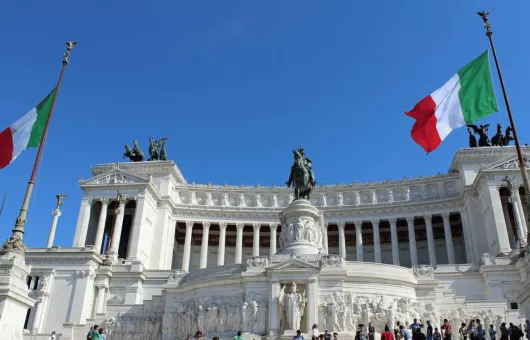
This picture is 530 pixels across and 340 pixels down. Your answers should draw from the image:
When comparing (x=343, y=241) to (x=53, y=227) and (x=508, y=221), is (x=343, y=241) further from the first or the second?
(x=53, y=227)

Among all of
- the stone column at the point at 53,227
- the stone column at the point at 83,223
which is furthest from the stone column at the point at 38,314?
the stone column at the point at 83,223

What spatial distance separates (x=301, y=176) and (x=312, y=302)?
11672 mm

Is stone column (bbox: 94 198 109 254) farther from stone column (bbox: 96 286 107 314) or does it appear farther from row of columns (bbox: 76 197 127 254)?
stone column (bbox: 96 286 107 314)

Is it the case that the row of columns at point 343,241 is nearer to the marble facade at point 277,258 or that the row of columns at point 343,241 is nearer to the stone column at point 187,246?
the stone column at point 187,246

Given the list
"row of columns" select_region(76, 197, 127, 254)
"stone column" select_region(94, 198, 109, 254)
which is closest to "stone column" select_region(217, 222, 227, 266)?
"row of columns" select_region(76, 197, 127, 254)

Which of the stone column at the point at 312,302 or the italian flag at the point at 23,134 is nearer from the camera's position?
the italian flag at the point at 23,134

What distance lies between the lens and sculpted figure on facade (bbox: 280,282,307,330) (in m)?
28.1

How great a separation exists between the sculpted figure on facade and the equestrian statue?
1034 centimetres

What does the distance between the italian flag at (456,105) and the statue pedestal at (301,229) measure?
473 inches

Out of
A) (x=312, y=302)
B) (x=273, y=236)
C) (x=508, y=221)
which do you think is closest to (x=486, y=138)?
(x=508, y=221)

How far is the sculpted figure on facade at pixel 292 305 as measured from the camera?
28.1 metres

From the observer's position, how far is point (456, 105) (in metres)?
24.2

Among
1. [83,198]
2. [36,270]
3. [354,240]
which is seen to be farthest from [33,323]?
[354,240]

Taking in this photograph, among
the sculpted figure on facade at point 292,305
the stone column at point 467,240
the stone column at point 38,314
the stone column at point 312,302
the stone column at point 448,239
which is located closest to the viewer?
the sculpted figure on facade at point 292,305
